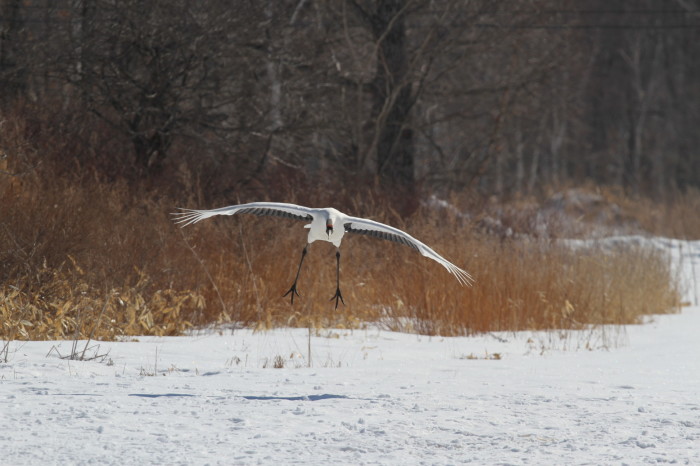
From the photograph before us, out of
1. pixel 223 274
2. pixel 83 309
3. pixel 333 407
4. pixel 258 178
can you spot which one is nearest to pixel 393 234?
pixel 333 407

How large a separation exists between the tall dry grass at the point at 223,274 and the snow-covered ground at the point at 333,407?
0.76m

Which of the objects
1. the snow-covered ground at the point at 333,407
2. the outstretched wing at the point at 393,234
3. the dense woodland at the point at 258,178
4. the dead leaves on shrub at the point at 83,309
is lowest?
the snow-covered ground at the point at 333,407

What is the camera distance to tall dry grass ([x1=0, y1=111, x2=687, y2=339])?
781cm

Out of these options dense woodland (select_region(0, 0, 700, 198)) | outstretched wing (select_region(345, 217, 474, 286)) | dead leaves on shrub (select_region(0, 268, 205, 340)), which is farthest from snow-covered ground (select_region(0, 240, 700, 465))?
dense woodland (select_region(0, 0, 700, 198))

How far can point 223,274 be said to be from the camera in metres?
9.18

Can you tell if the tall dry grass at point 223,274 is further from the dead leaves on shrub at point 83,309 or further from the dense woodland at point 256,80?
the dense woodland at point 256,80

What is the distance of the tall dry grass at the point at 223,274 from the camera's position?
25.6 ft

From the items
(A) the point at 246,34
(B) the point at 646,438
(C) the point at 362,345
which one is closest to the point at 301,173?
(A) the point at 246,34

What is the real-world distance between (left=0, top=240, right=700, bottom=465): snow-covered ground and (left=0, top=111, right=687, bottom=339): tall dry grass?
0.76 metres

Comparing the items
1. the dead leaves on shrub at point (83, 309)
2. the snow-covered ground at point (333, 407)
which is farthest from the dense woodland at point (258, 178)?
the snow-covered ground at point (333, 407)

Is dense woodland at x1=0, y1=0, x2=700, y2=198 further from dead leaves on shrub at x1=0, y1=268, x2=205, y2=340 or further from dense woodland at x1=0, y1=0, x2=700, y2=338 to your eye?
dead leaves on shrub at x1=0, y1=268, x2=205, y2=340

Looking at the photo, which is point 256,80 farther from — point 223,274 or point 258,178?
point 223,274

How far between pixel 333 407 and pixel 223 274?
444cm

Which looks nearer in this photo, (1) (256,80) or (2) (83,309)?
(2) (83,309)
